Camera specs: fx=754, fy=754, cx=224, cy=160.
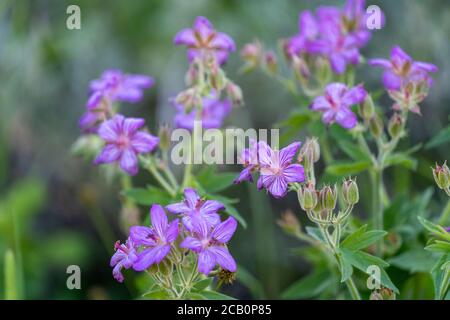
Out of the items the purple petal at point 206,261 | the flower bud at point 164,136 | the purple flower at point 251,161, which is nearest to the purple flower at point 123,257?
the purple petal at point 206,261

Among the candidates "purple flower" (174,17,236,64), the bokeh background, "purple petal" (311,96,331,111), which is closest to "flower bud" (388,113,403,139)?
"purple petal" (311,96,331,111)

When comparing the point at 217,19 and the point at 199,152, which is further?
the point at 217,19

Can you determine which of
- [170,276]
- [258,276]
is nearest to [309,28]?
[170,276]

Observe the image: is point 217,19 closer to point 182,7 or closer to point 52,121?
point 182,7

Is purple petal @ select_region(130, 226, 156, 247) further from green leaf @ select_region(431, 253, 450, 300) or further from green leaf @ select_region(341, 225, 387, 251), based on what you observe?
green leaf @ select_region(431, 253, 450, 300)

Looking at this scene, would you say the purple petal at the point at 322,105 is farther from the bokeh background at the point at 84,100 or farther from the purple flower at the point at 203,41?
the bokeh background at the point at 84,100

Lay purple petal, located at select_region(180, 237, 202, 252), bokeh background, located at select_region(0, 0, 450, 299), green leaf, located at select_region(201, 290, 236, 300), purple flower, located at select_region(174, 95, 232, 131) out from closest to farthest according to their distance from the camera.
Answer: purple petal, located at select_region(180, 237, 202, 252)
green leaf, located at select_region(201, 290, 236, 300)
purple flower, located at select_region(174, 95, 232, 131)
bokeh background, located at select_region(0, 0, 450, 299)
